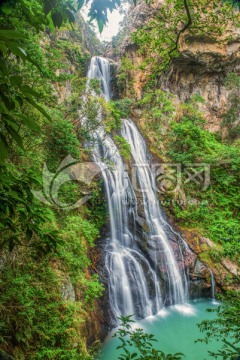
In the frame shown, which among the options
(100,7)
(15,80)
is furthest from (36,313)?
(100,7)

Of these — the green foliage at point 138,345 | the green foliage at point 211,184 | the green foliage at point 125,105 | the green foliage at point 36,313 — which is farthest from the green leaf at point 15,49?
the green foliage at point 125,105

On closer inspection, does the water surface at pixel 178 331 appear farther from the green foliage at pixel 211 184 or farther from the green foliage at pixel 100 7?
the green foliage at pixel 100 7

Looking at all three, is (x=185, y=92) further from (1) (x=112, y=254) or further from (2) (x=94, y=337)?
(2) (x=94, y=337)

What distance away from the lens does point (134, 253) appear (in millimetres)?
7547

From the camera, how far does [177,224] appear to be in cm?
941

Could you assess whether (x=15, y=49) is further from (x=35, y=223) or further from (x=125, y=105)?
(x=125, y=105)

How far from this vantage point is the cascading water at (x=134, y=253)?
642 cm

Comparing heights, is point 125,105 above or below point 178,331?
above

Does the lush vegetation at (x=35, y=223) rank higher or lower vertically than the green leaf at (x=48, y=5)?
lower

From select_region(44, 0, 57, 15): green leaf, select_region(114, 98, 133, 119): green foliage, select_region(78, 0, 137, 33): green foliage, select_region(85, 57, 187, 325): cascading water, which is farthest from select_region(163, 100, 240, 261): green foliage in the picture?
select_region(44, 0, 57, 15): green leaf

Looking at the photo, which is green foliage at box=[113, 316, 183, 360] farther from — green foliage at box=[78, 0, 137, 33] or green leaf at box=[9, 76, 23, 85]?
green foliage at box=[78, 0, 137, 33]

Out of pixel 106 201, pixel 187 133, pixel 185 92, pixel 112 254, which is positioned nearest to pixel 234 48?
pixel 185 92

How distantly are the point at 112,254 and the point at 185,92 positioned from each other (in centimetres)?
1183

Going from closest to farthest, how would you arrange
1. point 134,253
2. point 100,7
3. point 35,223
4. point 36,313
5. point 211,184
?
point 100,7 → point 35,223 → point 36,313 → point 134,253 → point 211,184
